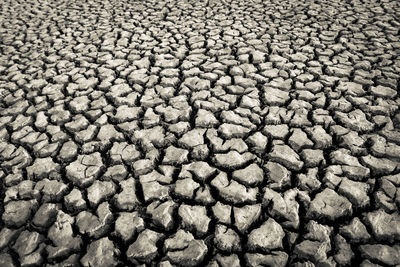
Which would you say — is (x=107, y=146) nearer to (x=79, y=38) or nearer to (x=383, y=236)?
(x=383, y=236)

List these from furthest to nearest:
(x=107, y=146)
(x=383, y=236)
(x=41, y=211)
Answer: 1. (x=107, y=146)
2. (x=41, y=211)
3. (x=383, y=236)

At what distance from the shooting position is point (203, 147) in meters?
1.55

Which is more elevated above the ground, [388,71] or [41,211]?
[388,71]

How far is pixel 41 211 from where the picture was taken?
4.14ft

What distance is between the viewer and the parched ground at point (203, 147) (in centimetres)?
113

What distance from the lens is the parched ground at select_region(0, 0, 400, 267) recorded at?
1129 millimetres

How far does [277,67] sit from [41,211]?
184 centimetres

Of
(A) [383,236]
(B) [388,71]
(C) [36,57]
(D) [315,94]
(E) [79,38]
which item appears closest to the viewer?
(A) [383,236]

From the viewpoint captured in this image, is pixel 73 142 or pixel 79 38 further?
pixel 79 38

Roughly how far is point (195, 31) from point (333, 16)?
153cm

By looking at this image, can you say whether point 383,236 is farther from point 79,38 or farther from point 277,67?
point 79,38

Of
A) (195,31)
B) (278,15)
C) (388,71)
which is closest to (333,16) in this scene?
(278,15)

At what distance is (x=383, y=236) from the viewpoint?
3.65 feet

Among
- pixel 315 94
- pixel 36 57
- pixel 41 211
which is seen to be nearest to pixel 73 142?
pixel 41 211
